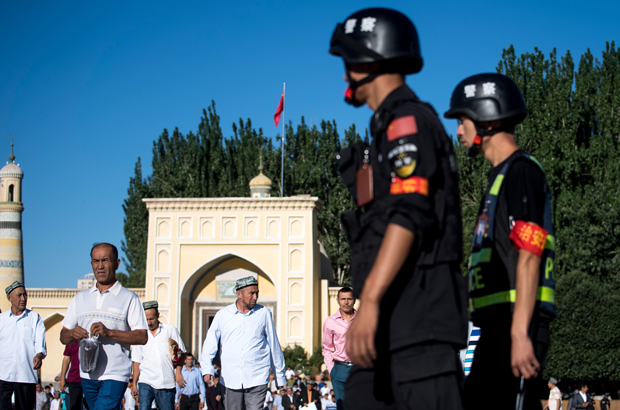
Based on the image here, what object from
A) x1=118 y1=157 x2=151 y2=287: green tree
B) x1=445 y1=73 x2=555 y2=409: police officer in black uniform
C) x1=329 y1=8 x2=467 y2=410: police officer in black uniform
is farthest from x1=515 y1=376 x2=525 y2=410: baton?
x1=118 y1=157 x2=151 y2=287: green tree

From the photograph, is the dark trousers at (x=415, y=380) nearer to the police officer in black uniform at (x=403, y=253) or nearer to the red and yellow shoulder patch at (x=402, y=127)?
the police officer in black uniform at (x=403, y=253)

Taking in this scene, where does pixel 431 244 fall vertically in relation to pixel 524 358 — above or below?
above

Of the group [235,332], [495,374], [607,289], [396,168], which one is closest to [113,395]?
[235,332]

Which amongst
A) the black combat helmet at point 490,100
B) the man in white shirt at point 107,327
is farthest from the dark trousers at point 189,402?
the black combat helmet at point 490,100

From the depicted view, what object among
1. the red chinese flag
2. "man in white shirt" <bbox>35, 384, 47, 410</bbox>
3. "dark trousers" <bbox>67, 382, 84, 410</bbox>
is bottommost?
"man in white shirt" <bbox>35, 384, 47, 410</bbox>

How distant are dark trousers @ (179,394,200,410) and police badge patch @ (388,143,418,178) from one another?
1000cm

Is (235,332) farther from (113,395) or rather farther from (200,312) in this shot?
(200,312)

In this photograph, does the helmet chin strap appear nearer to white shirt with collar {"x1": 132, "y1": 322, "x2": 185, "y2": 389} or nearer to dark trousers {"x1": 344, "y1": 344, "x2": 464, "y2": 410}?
dark trousers {"x1": 344, "y1": 344, "x2": 464, "y2": 410}

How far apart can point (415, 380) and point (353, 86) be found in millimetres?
1095

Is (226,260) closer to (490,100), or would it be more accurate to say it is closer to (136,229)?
(136,229)

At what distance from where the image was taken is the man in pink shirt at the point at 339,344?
311 inches

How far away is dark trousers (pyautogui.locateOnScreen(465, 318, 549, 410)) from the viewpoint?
294 centimetres

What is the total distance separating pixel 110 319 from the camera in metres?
5.76

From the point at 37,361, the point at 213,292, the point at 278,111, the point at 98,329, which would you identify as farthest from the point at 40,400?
the point at 278,111
